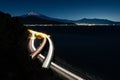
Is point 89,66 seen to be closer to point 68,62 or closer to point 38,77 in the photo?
point 68,62

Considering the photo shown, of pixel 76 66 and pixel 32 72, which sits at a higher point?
pixel 32 72

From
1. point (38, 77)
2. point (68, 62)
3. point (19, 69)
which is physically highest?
point (19, 69)

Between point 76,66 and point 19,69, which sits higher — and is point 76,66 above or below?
below

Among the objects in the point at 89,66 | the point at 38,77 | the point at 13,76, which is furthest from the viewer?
the point at 89,66

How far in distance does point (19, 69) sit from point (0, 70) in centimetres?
123

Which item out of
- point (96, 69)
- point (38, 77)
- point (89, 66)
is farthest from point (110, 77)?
point (38, 77)

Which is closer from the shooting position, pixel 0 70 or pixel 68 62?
pixel 0 70

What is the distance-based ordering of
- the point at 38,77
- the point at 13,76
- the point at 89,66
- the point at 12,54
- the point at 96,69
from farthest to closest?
the point at 89,66 < the point at 96,69 < the point at 38,77 < the point at 12,54 < the point at 13,76

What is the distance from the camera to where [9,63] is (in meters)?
12.4

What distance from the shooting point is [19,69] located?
12664 mm

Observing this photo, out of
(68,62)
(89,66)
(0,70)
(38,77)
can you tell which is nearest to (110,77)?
(89,66)

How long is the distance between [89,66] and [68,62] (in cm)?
761

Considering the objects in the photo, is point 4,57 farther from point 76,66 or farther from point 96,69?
point 76,66

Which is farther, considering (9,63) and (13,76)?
(9,63)
